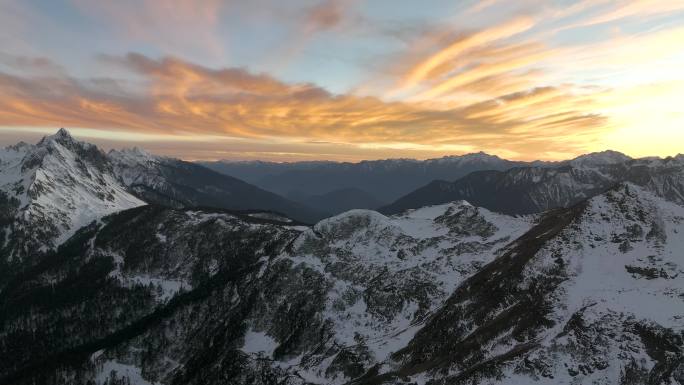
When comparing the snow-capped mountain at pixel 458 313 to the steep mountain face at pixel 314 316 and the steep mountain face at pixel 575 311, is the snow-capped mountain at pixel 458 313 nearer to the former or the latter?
the steep mountain face at pixel 575 311

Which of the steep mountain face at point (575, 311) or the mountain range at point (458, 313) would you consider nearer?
the steep mountain face at point (575, 311)

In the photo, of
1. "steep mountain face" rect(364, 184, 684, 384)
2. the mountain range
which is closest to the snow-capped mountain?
"steep mountain face" rect(364, 184, 684, 384)

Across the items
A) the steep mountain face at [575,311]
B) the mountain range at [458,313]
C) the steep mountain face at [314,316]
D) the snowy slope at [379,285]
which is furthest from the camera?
the steep mountain face at [314,316]

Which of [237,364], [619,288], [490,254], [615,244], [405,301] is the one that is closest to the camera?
[619,288]

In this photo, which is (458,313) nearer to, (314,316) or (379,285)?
(379,285)

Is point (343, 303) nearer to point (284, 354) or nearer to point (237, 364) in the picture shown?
point (284, 354)

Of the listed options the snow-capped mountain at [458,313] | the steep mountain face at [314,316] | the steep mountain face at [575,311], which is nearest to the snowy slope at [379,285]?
the steep mountain face at [314,316]

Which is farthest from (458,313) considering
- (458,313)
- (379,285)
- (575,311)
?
(379,285)

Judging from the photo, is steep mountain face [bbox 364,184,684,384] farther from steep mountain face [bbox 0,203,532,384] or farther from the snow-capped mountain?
steep mountain face [bbox 0,203,532,384]

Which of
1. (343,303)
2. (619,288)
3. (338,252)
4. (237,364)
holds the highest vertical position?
(619,288)

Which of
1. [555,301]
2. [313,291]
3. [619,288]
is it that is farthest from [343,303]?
[619,288]

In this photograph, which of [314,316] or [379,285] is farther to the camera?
[379,285]
